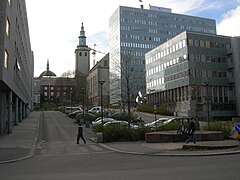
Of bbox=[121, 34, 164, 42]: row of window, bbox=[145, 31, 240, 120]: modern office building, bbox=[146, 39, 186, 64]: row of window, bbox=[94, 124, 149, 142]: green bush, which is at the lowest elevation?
bbox=[94, 124, 149, 142]: green bush

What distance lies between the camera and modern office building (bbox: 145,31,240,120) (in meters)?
64.7

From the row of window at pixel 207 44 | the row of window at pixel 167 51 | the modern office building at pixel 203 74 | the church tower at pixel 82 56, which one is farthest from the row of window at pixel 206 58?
the church tower at pixel 82 56

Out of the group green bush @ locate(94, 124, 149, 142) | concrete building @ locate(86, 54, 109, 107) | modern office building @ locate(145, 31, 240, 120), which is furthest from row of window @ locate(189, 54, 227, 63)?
concrete building @ locate(86, 54, 109, 107)

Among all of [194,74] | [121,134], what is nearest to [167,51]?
[194,74]

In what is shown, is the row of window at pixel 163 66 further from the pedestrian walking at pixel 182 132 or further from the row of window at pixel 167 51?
the pedestrian walking at pixel 182 132

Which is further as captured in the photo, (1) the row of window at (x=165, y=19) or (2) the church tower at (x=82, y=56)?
(2) the church tower at (x=82, y=56)

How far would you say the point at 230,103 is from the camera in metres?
68.9

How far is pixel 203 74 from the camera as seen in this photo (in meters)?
66.3

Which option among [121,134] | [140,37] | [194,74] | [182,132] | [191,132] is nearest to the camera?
[191,132]

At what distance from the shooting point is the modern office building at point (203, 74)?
64.7 meters

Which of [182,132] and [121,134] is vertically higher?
[182,132]

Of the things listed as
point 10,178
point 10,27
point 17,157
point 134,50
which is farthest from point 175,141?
point 134,50

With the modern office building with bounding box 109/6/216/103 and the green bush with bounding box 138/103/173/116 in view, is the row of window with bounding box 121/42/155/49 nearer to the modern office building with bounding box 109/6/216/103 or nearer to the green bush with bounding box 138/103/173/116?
the modern office building with bounding box 109/6/216/103

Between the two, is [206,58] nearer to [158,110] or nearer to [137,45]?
[158,110]
